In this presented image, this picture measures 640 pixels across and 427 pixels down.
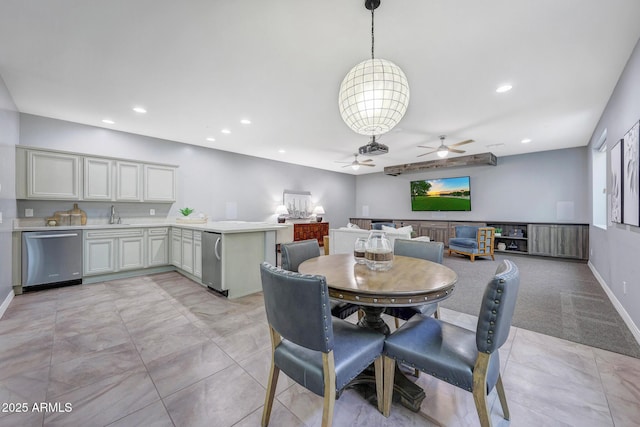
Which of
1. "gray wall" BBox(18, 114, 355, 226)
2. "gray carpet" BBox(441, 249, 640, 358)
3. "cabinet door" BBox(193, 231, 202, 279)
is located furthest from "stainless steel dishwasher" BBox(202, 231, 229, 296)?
"gray carpet" BBox(441, 249, 640, 358)

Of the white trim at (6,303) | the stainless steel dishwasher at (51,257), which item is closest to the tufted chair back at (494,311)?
the white trim at (6,303)

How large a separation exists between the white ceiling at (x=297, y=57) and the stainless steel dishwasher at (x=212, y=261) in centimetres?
185

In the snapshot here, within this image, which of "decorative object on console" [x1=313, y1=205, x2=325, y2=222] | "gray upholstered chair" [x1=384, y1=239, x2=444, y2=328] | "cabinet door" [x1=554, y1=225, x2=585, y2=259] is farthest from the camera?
"decorative object on console" [x1=313, y1=205, x2=325, y2=222]

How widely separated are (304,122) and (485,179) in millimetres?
5667

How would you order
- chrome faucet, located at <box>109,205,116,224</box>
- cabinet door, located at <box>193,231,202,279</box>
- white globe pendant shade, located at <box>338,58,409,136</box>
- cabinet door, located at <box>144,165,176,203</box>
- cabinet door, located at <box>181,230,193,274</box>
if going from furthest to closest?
cabinet door, located at <box>144,165,176,203</box>, chrome faucet, located at <box>109,205,116,224</box>, cabinet door, located at <box>181,230,193,274</box>, cabinet door, located at <box>193,231,202,279</box>, white globe pendant shade, located at <box>338,58,409,136</box>

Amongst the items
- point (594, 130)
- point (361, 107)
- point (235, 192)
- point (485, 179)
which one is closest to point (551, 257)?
point (485, 179)

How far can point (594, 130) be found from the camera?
446 cm

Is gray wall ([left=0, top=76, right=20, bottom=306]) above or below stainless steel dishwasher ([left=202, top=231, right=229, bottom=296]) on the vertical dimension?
above

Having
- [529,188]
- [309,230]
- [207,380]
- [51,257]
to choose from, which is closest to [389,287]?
[207,380]

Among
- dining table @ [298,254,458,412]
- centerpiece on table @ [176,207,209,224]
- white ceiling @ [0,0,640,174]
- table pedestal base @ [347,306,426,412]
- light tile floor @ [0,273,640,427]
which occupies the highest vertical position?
white ceiling @ [0,0,640,174]

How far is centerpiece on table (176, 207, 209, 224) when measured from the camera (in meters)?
4.87

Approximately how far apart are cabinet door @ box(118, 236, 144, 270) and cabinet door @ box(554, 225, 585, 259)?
28.0 ft

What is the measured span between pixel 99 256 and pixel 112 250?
0.17 metres

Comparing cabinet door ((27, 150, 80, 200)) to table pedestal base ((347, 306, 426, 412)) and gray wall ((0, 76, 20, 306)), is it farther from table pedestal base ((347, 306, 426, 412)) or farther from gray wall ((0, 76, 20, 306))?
table pedestal base ((347, 306, 426, 412))
